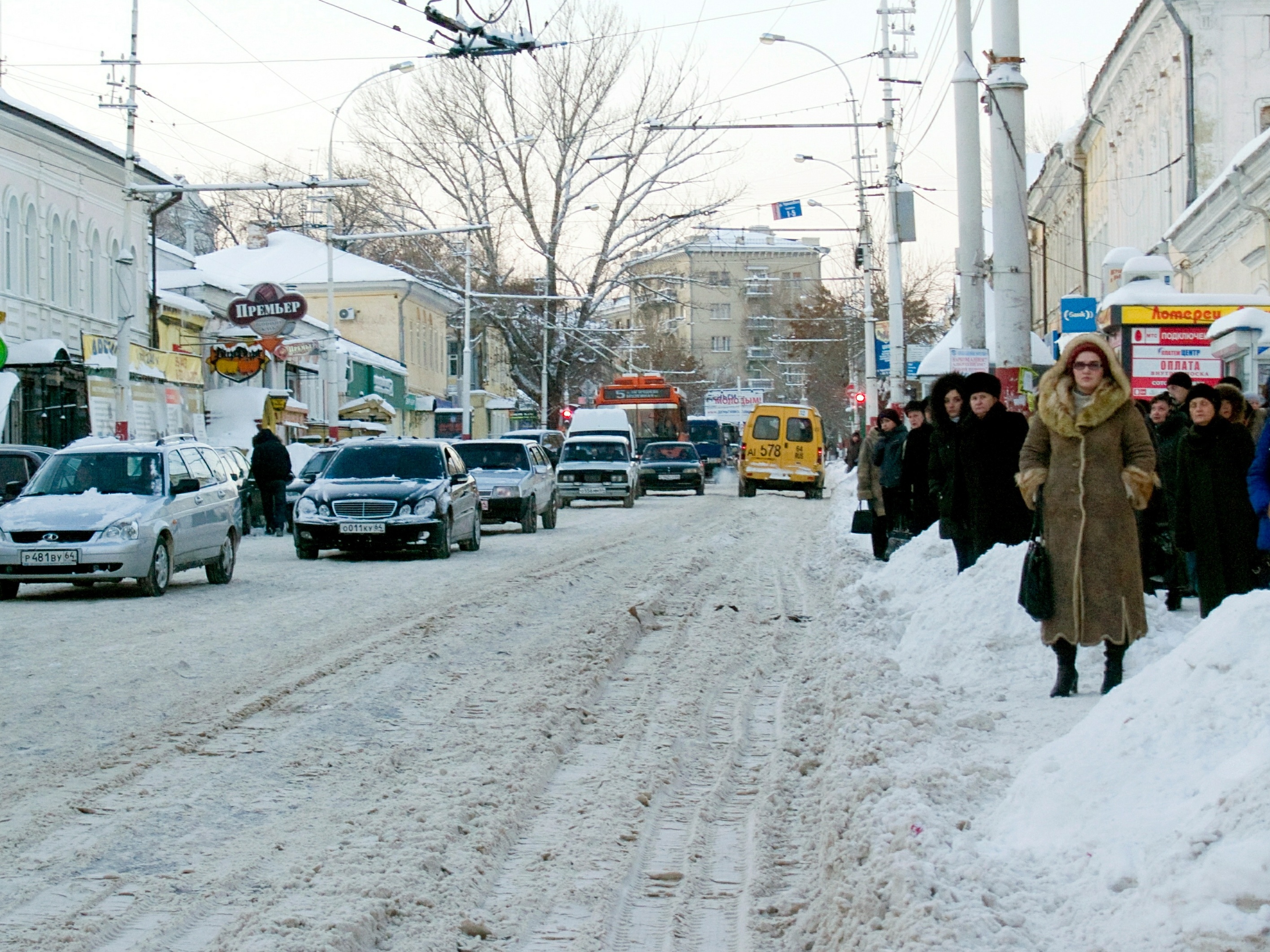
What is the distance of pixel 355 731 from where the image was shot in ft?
27.0

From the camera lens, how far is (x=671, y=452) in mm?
48062

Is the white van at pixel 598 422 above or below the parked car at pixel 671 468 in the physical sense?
above

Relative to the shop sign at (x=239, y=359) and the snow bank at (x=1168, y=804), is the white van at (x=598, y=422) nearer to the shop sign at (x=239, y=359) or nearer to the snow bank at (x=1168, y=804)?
the shop sign at (x=239, y=359)

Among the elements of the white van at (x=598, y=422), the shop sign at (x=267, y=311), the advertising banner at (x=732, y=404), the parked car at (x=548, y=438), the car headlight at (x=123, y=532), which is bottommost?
the car headlight at (x=123, y=532)

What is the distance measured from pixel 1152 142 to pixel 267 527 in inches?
838

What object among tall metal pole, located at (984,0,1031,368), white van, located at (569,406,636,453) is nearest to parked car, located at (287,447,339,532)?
tall metal pole, located at (984,0,1031,368)

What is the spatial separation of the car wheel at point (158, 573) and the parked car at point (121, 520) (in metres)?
0.01

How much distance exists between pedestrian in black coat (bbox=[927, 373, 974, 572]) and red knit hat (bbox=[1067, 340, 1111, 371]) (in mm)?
3983

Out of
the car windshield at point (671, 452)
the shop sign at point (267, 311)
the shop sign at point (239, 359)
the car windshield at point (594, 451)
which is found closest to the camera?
the car windshield at point (594, 451)

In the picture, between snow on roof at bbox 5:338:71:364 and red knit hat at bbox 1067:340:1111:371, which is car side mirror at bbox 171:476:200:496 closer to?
red knit hat at bbox 1067:340:1111:371

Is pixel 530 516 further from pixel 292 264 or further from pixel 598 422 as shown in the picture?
pixel 292 264

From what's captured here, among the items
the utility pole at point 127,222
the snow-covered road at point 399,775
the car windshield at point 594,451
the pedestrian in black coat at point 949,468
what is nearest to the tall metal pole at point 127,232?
the utility pole at point 127,222

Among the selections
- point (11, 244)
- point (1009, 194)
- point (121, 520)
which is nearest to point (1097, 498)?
point (1009, 194)

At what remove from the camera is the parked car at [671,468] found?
47.6 metres
